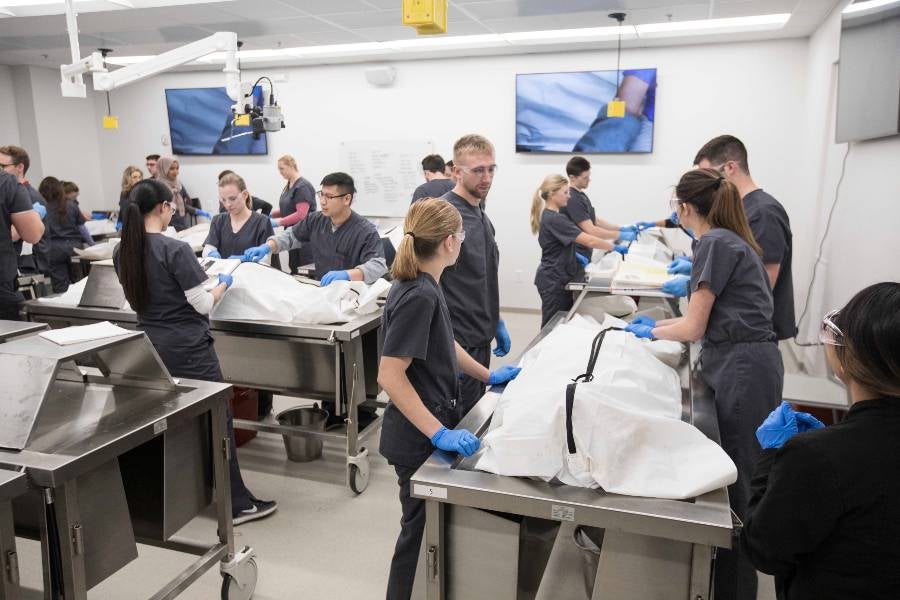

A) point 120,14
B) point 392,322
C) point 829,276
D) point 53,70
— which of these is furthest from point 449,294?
point 53,70

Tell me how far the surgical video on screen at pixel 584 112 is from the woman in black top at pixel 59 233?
167 inches

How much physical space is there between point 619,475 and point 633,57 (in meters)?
5.30

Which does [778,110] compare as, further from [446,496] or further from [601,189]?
[446,496]

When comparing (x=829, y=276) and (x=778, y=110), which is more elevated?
(x=778, y=110)

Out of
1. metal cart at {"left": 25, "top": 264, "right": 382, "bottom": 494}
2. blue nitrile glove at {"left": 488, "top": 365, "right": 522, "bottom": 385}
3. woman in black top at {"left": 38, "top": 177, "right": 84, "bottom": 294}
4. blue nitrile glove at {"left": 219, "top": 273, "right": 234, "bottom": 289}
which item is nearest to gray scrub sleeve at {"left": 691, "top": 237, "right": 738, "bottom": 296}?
blue nitrile glove at {"left": 488, "top": 365, "right": 522, "bottom": 385}

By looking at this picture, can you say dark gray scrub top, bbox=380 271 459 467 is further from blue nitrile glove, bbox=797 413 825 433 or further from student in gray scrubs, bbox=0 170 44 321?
student in gray scrubs, bbox=0 170 44 321

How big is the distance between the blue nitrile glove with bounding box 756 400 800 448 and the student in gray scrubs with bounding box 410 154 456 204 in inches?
136

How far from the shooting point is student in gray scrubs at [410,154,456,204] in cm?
457

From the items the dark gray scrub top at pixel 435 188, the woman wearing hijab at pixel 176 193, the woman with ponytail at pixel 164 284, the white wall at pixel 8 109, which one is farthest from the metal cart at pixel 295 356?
the white wall at pixel 8 109

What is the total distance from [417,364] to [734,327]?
100 centimetres

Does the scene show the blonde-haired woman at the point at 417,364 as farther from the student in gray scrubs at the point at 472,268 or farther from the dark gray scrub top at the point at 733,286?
the dark gray scrub top at the point at 733,286

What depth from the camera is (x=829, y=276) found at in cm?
406

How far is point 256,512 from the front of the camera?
277cm

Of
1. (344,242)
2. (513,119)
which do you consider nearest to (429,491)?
(344,242)
